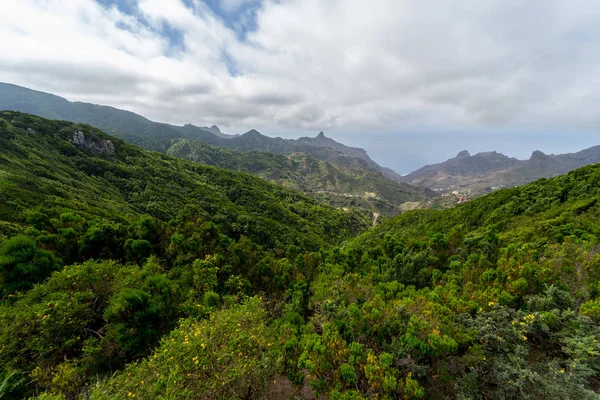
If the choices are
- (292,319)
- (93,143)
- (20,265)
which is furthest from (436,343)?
(93,143)

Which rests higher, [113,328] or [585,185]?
[585,185]

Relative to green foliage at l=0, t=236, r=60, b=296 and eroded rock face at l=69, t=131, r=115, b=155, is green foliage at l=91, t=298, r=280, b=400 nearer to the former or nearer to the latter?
green foliage at l=0, t=236, r=60, b=296

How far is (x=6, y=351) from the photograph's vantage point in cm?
928

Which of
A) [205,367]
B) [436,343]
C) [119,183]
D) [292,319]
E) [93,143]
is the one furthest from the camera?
[93,143]

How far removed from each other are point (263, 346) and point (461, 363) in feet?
24.4

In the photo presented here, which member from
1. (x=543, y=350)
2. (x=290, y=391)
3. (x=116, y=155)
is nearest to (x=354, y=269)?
(x=290, y=391)

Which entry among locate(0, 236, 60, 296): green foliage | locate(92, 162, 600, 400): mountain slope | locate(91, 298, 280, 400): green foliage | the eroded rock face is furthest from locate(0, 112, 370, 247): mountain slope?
locate(92, 162, 600, 400): mountain slope

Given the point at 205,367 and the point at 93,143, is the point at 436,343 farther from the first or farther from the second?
the point at 93,143

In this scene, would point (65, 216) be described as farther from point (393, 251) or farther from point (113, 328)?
point (393, 251)

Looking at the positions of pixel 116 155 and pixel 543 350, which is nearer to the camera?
pixel 543 350

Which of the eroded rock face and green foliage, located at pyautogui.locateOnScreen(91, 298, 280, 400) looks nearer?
green foliage, located at pyautogui.locateOnScreen(91, 298, 280, 400)

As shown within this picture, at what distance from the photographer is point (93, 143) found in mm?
110188

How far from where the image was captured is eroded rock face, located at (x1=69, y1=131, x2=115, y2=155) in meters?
106

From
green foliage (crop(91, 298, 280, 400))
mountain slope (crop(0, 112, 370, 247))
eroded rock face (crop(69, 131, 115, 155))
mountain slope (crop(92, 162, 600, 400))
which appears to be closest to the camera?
mountain slope (crop(92, 162, 600, 400))
